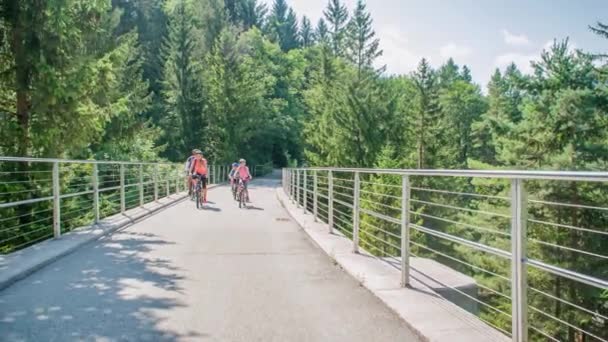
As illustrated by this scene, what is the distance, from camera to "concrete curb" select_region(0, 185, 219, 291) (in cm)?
555

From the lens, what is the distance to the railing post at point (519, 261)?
3.28 m

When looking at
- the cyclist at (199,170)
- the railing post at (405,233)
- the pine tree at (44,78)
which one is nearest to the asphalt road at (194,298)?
the railing post at (405,233)

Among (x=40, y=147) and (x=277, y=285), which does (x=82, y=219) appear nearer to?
(x=40, y=147)

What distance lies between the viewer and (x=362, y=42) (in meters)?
39.5

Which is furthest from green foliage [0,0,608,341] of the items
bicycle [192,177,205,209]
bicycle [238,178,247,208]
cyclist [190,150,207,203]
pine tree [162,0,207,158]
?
bicycle [238,178,247,208]

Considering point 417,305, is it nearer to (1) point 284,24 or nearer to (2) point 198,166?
(2) point 198,166

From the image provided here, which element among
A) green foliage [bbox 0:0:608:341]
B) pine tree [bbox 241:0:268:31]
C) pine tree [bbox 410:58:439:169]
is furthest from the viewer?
pine tree [bbox 241:0:268:31]

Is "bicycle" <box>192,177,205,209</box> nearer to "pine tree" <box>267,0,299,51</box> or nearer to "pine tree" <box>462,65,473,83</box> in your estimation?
"pine tree" <box>267,0,299,51</box>

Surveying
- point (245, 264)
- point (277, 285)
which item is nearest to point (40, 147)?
point (245, 264)

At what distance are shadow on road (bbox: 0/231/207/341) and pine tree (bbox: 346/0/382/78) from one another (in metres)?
34.1

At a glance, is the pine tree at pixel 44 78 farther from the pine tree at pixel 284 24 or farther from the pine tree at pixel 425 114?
the pine tree at pixel 284 24

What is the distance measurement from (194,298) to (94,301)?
0.90 m

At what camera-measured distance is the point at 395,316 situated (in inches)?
169

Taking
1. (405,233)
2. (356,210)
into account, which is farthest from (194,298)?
(356,210)
